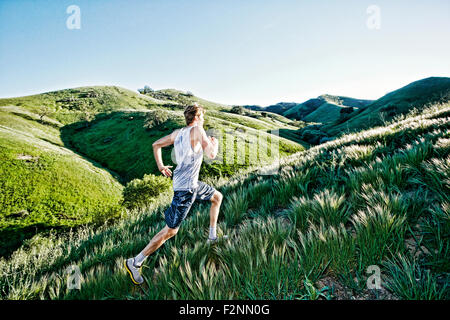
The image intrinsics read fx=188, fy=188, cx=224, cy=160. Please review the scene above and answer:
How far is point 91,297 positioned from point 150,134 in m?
60.5

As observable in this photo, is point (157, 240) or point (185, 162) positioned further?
point (185, 162)

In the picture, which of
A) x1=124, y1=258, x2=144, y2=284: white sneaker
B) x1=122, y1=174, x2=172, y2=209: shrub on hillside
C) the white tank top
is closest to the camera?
x1=124, y1=258, x2=144, y2=284: white sneaker

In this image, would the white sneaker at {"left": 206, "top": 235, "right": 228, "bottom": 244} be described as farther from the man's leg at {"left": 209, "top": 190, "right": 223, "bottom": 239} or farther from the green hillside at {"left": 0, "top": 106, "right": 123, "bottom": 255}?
the green hillside at {"left": 0, "top": 106, "right": 123, "bottom": 255}

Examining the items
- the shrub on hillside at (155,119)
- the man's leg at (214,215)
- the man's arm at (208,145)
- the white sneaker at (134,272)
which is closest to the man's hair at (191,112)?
the man's arm at (208,145)

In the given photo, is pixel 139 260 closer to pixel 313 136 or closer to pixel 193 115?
pixel 193 115

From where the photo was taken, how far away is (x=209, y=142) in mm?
2943

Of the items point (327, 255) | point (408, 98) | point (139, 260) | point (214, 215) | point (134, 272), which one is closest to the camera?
point (327, 255)

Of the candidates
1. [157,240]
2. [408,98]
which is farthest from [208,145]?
[408,98]

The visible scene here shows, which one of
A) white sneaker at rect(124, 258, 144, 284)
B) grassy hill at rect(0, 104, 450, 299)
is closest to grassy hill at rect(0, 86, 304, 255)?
grassy hill at rect(0, 104, 450, 299)

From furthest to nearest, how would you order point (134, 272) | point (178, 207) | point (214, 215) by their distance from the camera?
point (214, 215), point (178, 207), point (134, 272)

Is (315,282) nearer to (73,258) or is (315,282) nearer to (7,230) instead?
(73,258)

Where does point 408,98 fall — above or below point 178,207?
above

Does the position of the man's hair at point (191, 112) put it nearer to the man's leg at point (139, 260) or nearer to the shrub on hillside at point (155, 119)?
the man's leg at point (139, 260)

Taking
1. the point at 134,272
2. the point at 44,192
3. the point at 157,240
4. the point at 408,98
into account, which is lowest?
the point at 44,192
